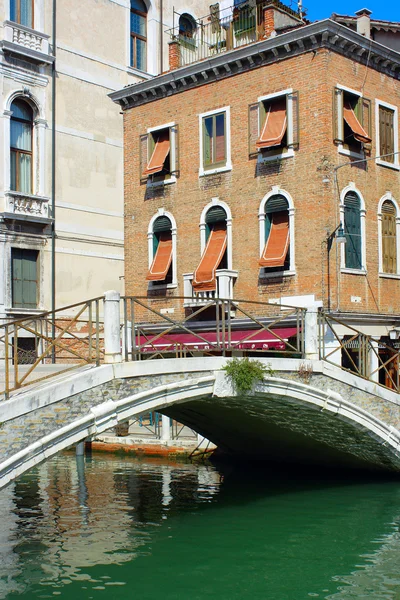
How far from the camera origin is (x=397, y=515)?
14750 millimetres

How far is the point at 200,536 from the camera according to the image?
A: 13297 mm

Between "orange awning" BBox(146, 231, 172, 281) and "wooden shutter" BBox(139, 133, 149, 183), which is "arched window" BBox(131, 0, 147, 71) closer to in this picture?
"wooden shutter" BBox(139, 133, 149, 183)

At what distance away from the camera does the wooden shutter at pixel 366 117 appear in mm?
19141

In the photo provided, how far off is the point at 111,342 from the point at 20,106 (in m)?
13.2

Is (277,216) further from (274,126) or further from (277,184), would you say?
(274,126)

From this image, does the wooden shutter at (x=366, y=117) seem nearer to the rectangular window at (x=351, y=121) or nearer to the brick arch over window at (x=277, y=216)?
the rectangular window at (x=351, y=121)

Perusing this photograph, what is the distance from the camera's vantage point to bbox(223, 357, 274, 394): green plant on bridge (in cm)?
1362

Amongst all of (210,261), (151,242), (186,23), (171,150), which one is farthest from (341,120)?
(186,23)

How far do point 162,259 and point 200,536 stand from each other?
9147mm

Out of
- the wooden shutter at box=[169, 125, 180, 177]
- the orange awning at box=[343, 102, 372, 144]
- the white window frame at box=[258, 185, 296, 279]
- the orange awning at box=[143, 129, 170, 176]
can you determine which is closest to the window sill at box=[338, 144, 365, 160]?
the orange awning at box=[343, 102, 372, 144]

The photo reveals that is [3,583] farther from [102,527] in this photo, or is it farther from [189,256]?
[189,256]

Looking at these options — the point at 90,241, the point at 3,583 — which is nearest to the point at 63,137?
the point at 90,241

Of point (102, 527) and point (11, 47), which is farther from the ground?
point (11, 47)

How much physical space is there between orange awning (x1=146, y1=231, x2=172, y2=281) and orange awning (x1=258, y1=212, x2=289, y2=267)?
292cm
